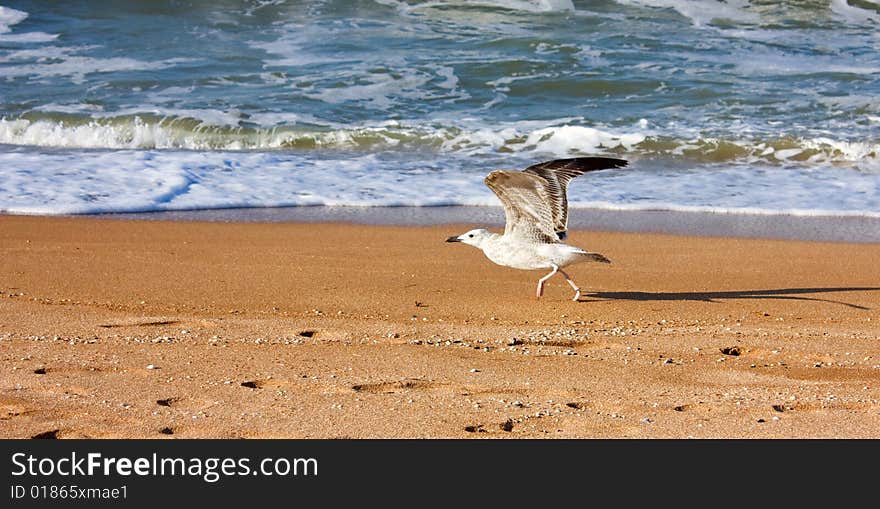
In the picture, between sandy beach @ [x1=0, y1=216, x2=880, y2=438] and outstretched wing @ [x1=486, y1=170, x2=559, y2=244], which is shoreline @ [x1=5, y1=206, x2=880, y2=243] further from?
outstretched wing @ [x1=486, y1=170, x2=559, y2=244]

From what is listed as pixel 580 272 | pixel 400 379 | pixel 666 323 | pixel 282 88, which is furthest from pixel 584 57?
pixel 400 379

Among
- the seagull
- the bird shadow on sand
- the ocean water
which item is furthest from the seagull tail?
the ocean water

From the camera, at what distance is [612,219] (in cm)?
895

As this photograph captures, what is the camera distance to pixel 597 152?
Answer: 11703mm

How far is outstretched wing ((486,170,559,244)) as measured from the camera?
21.2 ft

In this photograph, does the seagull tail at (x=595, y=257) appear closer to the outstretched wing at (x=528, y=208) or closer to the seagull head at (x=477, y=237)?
the outstretched wing at (x=528, y=208)

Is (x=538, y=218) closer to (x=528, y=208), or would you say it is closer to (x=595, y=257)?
(x=528, y=208)

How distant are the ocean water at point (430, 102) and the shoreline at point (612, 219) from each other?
200 millimetres

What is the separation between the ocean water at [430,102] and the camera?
998cm

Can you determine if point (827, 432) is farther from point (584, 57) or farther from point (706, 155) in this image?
point (584, 57)

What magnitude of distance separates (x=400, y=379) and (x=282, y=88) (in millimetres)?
10429

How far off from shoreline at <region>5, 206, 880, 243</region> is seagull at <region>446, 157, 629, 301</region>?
200 cm

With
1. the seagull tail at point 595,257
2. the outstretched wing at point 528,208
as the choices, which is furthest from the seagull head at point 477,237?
the seagull tail at point 595,257

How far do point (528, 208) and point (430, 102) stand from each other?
24.1ft
